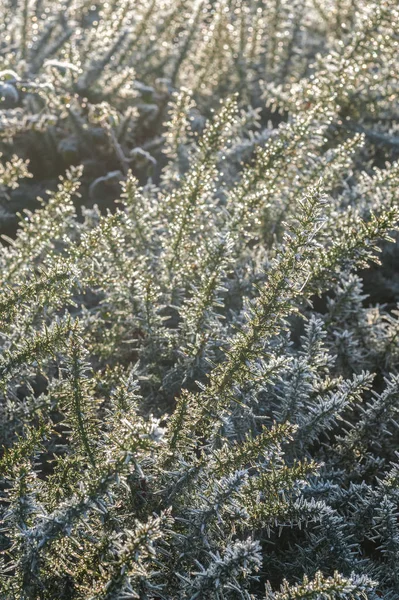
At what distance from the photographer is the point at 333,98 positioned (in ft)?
11.6

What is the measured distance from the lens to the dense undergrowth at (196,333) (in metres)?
1.77

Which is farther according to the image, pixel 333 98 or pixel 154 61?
pixel 154 61

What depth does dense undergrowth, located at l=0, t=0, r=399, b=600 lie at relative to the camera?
1.77m

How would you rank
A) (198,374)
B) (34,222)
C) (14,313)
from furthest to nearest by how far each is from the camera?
(34,222)
(198,374)
(14,313)

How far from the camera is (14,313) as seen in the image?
2.32 meters

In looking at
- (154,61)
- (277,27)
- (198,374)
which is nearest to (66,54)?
(154,61)

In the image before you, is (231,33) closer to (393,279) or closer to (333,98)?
(333,98)

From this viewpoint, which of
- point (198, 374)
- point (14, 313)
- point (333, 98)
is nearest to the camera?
point (14, 313)

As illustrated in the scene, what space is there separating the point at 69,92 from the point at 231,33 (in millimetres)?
1520

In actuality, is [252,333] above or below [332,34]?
below

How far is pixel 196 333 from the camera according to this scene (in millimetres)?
2453

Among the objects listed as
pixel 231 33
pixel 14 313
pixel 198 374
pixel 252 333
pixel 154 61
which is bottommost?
pixel 198 374

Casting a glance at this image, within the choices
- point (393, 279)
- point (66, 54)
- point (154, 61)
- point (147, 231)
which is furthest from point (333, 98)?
point (154, 61)

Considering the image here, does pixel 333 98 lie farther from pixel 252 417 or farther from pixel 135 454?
pixel 135 454
